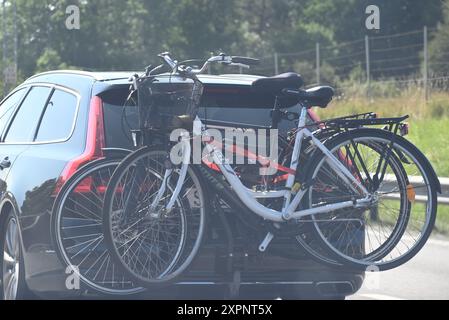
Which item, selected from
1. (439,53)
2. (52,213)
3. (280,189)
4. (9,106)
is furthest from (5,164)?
(439,53)

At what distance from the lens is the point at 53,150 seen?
556 cm

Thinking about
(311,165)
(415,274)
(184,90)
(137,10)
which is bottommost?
(415,274)

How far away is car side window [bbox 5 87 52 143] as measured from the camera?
629 cm

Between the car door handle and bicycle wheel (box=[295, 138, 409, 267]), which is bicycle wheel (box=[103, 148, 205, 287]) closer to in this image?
bicycle wheel (box=[295, 138, 409, 267])

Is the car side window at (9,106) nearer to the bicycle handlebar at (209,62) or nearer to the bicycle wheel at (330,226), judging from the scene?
the bicycle handlebar at (209,62)

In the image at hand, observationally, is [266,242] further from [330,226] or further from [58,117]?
[58,117]

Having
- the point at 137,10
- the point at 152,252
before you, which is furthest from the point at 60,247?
the point at 137,10

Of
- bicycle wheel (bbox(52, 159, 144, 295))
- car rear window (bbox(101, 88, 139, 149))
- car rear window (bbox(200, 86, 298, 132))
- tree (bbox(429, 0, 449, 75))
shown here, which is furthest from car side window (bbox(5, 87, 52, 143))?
tree (bbox(429, 0, 449, 75))

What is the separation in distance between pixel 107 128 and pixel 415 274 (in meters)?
3.50

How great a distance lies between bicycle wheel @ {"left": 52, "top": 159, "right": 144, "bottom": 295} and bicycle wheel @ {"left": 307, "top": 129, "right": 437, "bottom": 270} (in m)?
1.09

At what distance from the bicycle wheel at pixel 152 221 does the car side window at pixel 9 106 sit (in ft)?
6.72

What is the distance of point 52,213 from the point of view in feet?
16.4

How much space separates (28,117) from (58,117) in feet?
2.36
